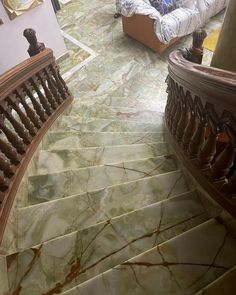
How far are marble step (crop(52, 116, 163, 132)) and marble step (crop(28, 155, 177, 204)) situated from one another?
31.9 inches

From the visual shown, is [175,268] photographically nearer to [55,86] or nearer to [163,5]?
[55,86]

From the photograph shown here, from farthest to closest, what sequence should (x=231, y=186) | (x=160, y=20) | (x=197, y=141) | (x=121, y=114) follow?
(x=160, y=20) < (x=121, y=114) < (x=197, y=141) < (x=231, y=186)

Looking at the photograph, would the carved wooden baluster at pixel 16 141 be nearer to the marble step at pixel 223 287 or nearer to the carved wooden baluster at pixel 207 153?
the carved wooden baluster at pixel 207 153

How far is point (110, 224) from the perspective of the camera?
1401mm

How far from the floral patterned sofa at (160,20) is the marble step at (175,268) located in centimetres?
404

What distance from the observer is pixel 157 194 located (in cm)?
167

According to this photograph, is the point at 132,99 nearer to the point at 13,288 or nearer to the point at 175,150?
the point at 175,150

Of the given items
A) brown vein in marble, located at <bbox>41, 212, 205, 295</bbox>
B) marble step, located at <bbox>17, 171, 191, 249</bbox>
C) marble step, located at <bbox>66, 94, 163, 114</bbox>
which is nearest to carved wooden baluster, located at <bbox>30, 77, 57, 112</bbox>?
marble step, located at <bbox>17, 171, 191, 249</bbox>

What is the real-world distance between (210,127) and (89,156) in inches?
45.7

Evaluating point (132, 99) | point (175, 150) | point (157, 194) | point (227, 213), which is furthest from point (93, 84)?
point (227, 213)

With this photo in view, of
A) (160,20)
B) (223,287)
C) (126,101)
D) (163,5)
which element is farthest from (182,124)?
(163,5)

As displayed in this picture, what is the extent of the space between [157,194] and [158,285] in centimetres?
66

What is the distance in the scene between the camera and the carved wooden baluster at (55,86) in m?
2.37

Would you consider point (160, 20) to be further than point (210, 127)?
Yes
